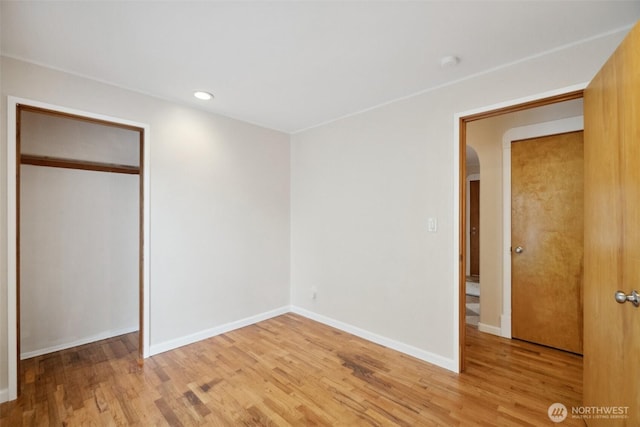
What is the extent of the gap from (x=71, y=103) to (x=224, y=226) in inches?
67.8

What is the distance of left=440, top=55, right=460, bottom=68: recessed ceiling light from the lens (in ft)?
6.84

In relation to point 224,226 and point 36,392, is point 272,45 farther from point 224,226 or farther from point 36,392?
point 36,392

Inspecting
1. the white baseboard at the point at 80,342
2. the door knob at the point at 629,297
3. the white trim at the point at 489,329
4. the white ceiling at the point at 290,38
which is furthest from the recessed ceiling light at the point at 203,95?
the white trim at the point at 489,329

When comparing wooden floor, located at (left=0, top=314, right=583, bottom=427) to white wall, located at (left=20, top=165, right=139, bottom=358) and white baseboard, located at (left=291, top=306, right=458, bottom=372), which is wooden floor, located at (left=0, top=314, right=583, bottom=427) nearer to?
white baseboard, located at (left=291, top=306, right=458, bottom=372)

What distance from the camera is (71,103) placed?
231cm

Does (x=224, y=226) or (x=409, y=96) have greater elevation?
(x=409, y=96)

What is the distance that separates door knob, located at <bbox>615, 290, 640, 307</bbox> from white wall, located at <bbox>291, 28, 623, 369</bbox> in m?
1.18

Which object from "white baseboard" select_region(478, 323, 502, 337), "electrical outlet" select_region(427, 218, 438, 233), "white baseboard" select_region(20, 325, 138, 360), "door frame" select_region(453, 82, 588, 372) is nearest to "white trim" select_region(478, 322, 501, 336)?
"white baseboard" select_region(478, 323, 502, 337)

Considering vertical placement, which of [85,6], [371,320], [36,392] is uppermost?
[85,6]

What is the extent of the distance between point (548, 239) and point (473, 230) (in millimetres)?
3846

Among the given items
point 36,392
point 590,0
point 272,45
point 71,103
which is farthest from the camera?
point 71,103

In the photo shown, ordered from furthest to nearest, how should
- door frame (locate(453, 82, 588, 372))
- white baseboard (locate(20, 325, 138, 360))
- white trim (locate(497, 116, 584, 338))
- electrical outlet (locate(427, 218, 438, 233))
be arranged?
1. white trim (locate(497, 116, 584, 338))
2. white baseboard (locate(20, 325, 138, 360))
3. electrical outlet (locate(427, 218, 438, 233))
4. door frame (locate(453, 82, 588, 372))

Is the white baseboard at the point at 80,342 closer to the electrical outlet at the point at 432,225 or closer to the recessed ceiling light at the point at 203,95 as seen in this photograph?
the recessed ceiling light at the point at 203,95

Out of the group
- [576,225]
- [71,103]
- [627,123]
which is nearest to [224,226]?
[71,103]
